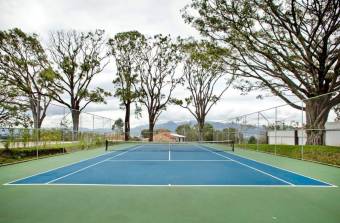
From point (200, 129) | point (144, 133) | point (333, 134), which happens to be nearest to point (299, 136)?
point (333, 134)

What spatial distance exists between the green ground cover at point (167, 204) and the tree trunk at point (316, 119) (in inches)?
289

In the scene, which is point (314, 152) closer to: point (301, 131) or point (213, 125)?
point (301, 131)

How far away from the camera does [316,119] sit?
607 inches

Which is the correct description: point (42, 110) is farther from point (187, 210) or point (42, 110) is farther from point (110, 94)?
point (110, 94)

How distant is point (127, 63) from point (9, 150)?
3122cm

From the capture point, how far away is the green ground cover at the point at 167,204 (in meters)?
5.47

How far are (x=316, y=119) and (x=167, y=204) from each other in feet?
35.7

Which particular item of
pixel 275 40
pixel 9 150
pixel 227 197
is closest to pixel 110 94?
pixel 275 40

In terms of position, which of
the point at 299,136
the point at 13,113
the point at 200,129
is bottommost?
the point at 299,136

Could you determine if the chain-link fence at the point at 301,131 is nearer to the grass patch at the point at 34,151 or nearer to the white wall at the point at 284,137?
the white wall at the point at 284,137

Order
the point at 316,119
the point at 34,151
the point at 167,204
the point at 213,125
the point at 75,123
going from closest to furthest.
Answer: the point at 167,204
the point at 316,119
the point at 34,151
the point at 75,123
the point at 213,125

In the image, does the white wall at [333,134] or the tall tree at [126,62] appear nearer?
the white wall at [333,134]

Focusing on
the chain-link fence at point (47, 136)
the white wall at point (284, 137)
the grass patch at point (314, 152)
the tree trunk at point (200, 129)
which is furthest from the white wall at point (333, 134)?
the tree trunk at point (200, 129)

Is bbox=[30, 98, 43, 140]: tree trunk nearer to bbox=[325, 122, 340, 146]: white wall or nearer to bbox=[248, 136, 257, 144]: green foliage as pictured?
bbox=[325, 122, 340, 146]: white wall
